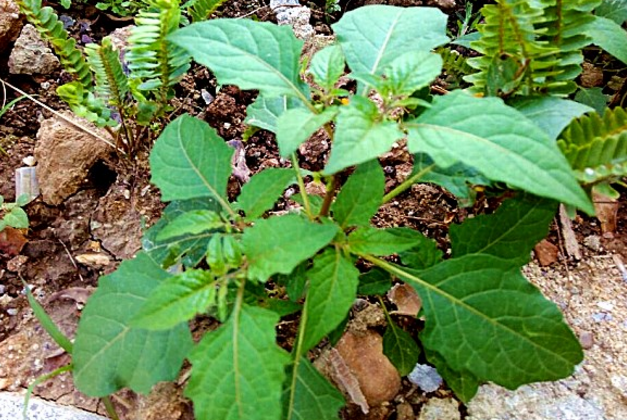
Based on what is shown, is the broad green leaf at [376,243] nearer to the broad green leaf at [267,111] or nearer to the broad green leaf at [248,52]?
the broad green leaf at [248,52]

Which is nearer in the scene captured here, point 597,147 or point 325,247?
point 597,147

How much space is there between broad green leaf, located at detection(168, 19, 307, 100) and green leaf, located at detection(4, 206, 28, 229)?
88cm

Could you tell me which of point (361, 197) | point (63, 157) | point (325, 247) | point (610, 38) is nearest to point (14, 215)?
point (63, 157)

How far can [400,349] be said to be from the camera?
1661mm

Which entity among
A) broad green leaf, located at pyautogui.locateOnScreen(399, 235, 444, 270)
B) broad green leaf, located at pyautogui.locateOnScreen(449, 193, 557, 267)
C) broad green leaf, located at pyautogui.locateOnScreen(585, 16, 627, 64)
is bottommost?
broad green leaf, located at pyautogui.locateOnScreen(399, 235, 444, 270)

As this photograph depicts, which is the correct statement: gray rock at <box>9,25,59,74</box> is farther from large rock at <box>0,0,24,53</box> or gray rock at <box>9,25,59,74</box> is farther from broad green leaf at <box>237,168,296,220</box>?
broad green leaf at <box>237,168,296,220</box>

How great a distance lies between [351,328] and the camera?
1.80 m

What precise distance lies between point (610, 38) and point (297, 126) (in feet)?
3.68

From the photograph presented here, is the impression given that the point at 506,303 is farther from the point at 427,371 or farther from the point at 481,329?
the point at 427,371

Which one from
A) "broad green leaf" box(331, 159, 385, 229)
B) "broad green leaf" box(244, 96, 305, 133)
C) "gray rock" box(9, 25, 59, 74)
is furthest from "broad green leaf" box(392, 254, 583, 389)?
"gray rock" box(9, 25, 59, 74)

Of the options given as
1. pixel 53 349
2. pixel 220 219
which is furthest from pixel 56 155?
pixel 220 219

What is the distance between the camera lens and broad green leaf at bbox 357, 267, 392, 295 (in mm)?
1627

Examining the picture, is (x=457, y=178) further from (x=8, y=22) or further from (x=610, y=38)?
(x=8, y=22)

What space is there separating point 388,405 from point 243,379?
0.60m
